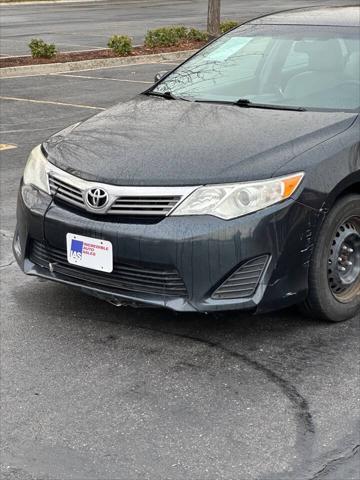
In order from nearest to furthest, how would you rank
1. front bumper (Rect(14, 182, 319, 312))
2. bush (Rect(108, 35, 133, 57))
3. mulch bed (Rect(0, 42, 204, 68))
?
front bumper (Rect(14, 182, 319, 312))
mulch bed (Rect(0, 42, 204, 68))
bush (Rect(108, 35, 133, 57))

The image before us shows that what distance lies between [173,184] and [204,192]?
0.16 metres

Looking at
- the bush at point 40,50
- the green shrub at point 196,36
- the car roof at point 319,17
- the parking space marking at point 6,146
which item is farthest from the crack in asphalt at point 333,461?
the green shrub at point 196,36

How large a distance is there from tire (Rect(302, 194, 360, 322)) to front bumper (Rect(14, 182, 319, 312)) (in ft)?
0.36

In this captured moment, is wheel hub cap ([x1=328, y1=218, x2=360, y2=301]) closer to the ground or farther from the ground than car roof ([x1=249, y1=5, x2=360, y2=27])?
closer to the ground

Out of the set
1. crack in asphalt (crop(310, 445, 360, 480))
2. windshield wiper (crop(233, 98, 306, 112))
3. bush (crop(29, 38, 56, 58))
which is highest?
windshield wiper (crop(233, 98, 306, 112))

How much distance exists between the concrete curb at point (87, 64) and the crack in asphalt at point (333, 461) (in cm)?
1249

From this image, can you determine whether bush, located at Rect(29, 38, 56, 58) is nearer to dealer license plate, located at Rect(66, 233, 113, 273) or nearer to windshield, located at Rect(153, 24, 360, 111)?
windshield, located at Rect(153, 24, 360, 111)

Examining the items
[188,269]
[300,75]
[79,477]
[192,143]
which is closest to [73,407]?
[79,477]

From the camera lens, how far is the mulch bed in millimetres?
15844

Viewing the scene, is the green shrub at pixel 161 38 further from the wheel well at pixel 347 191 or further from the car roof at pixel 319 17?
the wheel well at pixel 347 191

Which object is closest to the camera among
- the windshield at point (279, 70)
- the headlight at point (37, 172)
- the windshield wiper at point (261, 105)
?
the headlight at point (37, 172)

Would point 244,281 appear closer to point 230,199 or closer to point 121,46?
point 230,199

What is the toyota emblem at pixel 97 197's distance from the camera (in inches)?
164

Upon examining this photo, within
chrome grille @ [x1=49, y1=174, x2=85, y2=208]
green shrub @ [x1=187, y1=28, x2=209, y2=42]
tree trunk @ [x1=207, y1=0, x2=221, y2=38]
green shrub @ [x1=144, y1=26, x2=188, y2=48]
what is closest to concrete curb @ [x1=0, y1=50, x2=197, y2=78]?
green shrub @ [x1=144, y1=26, x2=188, y2=48]
